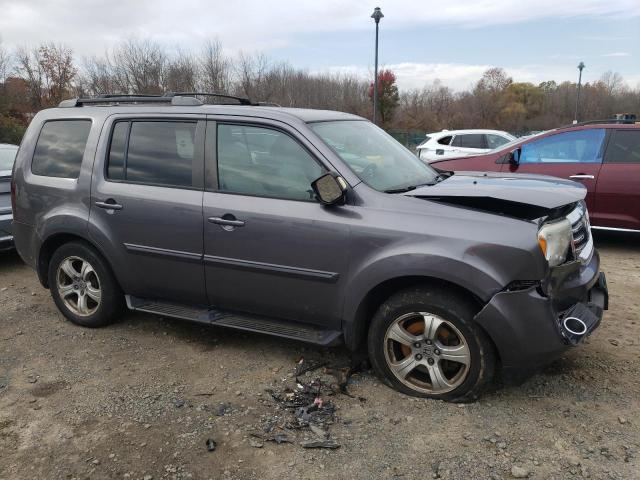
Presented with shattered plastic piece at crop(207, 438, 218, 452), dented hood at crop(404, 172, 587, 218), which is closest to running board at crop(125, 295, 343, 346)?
shattered plastic piece at crop(207, 438, 218, 452)

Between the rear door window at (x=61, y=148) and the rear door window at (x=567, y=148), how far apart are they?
5.53 meters

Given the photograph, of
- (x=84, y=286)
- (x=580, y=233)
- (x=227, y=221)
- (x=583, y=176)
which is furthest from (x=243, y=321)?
(x=583, y=176)

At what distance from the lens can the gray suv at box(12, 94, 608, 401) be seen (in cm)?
298

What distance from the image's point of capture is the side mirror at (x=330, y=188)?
319 centimetres

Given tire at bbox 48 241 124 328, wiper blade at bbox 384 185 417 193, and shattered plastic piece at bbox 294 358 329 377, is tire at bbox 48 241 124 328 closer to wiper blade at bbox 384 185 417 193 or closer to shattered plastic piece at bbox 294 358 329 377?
shattered plastic piece at bbox 294 358 329 377

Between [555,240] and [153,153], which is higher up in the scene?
[153,153]

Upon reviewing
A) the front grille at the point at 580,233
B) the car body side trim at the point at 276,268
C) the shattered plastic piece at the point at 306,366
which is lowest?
the shattered plastic piece at the point at 306,366

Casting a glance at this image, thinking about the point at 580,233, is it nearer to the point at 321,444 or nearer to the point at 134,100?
the point at 321,444

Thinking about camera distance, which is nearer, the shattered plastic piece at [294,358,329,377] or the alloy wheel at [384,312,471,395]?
the alloy wheel at [384,312,471,395]

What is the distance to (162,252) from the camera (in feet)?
12.8

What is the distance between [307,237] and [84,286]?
2.27 metres

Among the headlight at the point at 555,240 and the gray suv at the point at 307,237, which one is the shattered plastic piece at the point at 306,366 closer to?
the gray suv at the point at 307,237

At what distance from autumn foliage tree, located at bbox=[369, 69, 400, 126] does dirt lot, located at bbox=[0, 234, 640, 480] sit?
53.8 metres

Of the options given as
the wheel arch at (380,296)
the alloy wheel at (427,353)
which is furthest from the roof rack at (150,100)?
the alloy wheel at (427,353)
